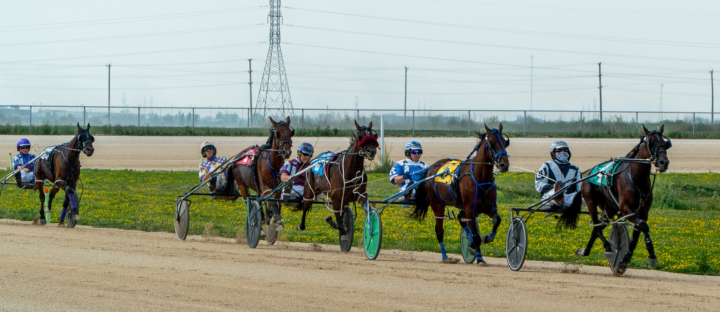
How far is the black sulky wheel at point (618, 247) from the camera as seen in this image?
9.37m

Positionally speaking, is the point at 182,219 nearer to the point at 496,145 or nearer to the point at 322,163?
the point at 322,163

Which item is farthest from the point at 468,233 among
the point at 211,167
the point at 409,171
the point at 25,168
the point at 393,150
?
the point at 393,150

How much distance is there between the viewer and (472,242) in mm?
10141

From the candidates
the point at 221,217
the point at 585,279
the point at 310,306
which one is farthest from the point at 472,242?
the point at 221,217

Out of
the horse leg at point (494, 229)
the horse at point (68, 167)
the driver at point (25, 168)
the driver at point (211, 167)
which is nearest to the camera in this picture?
the horse leg at point (494, 229)

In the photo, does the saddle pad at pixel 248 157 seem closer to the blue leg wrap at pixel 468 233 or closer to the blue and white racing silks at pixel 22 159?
the blue leg wrap at pixel 468 233

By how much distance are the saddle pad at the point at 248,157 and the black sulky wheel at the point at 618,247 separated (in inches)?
240

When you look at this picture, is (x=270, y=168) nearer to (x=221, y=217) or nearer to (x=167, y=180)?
(x=221, y=217)

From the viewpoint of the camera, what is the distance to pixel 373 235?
10602mm

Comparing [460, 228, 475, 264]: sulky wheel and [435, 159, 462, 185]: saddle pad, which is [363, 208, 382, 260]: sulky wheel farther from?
[460, 228, 475, 264]: sulky wheel

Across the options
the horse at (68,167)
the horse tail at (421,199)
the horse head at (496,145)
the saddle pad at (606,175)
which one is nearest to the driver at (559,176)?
the saddle pad at (606,175)

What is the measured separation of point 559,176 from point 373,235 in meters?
2.65

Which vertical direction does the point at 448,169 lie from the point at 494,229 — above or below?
above

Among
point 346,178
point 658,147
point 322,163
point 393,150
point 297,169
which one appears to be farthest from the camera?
point 393,150
